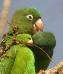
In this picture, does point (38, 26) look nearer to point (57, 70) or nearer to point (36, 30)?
point (36, 30)

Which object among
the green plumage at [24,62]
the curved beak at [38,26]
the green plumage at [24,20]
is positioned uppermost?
the green plumage at [24,20]

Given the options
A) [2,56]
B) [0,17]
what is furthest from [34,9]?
[0,17]

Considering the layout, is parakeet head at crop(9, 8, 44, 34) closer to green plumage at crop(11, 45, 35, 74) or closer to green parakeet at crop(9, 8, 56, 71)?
green parakeet at crop(9, 8, 56, 71)

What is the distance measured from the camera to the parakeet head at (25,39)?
0.68 metres

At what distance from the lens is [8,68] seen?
0.62 m

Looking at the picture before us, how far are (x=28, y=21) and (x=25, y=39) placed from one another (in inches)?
4.3

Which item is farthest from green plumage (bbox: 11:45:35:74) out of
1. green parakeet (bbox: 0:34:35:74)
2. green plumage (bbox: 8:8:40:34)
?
green plumage (bbox: 8:8:40:34)

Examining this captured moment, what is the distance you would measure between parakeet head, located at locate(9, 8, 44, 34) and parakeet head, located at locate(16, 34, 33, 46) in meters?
0.04

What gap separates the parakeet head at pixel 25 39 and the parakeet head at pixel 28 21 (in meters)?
0.04

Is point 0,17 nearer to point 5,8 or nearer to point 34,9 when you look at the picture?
point 5,8

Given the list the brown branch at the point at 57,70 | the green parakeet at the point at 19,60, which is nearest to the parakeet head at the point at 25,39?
the green parakeet at the point at 19,60

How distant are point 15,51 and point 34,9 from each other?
0.24 m

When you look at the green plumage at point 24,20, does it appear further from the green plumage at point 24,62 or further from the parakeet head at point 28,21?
the green plumage at point 24,62

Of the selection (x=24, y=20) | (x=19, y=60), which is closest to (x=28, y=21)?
(x=24, y=20)
